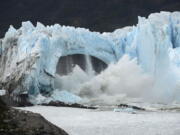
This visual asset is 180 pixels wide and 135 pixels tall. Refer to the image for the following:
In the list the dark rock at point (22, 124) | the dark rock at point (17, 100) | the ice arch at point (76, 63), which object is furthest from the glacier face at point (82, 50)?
the dark rock at point (22, 124)

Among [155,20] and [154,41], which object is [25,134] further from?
[155,20]

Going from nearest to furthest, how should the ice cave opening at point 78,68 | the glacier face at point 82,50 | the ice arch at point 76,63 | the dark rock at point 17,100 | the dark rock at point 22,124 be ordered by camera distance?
the dark rock at point 22,124
the dark rock at point 17,100
the glacier face at point 82,50
the ice cave opening at point 78,68
the ice arch at point 76,63

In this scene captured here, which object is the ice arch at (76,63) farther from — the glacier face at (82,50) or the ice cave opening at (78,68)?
the glacier face at (82,50)

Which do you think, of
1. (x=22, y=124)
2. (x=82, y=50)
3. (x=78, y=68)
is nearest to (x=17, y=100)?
(x=82, y=50)

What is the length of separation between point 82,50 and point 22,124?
85.8 feet

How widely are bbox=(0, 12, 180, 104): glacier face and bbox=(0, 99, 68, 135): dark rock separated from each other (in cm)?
1977

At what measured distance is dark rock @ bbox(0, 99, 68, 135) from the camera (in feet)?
31.6

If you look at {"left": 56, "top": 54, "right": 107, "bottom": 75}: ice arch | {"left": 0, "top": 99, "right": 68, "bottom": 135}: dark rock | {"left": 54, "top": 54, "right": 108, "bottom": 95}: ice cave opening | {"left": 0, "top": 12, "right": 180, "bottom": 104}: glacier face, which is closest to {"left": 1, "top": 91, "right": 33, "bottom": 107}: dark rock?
{"left": 0, "top": 12, "right": 180, "bottom": 104}: glacier face

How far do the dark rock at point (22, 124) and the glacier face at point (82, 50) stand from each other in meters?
19.8

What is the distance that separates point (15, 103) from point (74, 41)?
357 inches

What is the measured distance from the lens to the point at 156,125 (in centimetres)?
1571

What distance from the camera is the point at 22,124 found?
9.89 m

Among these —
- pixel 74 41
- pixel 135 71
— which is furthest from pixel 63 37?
pixel 135 71

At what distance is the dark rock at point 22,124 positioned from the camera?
379 inches
